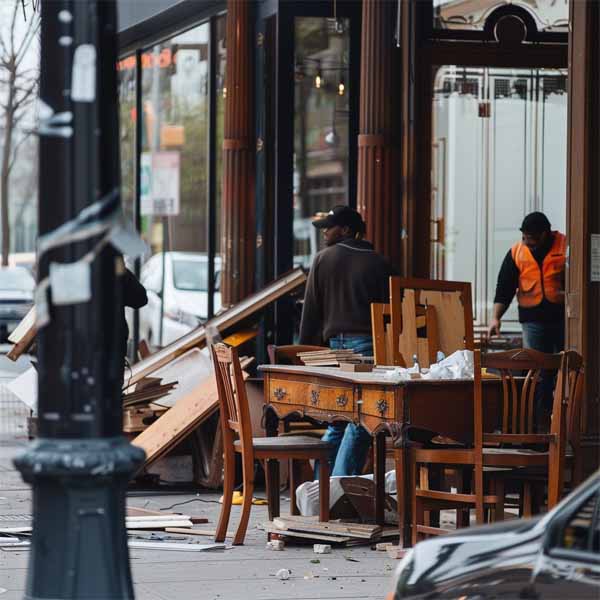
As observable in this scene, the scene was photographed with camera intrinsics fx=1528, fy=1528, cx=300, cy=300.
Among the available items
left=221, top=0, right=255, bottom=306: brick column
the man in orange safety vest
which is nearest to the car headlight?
the man in orange safety vest

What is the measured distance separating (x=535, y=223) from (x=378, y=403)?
4347 millimetres

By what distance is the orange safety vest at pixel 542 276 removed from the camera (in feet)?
40.8

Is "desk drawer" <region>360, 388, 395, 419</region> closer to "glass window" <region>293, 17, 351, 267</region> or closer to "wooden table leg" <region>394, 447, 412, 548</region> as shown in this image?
"wooden table leg" <region>394, 447, 412, 548</region>

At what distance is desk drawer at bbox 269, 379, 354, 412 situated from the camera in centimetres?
877

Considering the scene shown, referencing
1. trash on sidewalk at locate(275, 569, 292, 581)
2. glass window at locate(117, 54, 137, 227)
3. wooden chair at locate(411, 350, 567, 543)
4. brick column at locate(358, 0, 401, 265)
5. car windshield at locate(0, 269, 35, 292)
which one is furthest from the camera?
car windshield at locate(0, 269, 35, 292)

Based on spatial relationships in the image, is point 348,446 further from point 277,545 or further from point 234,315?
point 234,315

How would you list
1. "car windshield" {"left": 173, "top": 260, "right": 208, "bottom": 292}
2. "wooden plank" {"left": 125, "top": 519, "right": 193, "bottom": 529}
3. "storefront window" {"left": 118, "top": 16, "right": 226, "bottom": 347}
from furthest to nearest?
"car windshield" {"left": 173, "top": 260, "right": 208, "bottom": 292} < "storefront window" {"left": 118, "top": 16, "right": 226, "bottom": 347} < "wooden plank" {"left": 125, "top": 519, "right": 193, "bottom": 529}

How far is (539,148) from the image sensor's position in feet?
43.7

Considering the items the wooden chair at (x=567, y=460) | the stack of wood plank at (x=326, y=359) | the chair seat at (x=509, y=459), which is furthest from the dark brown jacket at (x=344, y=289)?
the chair seat at (x=509, y=459)

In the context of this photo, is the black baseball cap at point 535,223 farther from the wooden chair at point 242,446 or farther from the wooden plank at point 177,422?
the wooden chair at point 242,446

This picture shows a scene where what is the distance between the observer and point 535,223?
12.4 metres

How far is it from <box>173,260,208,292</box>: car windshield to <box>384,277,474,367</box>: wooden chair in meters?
11.4

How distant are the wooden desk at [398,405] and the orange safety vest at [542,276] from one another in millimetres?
3681

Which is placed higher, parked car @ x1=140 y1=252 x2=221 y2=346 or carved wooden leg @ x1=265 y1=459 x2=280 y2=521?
parked car @ x1=140 y1=252 x2=221 y2=346
